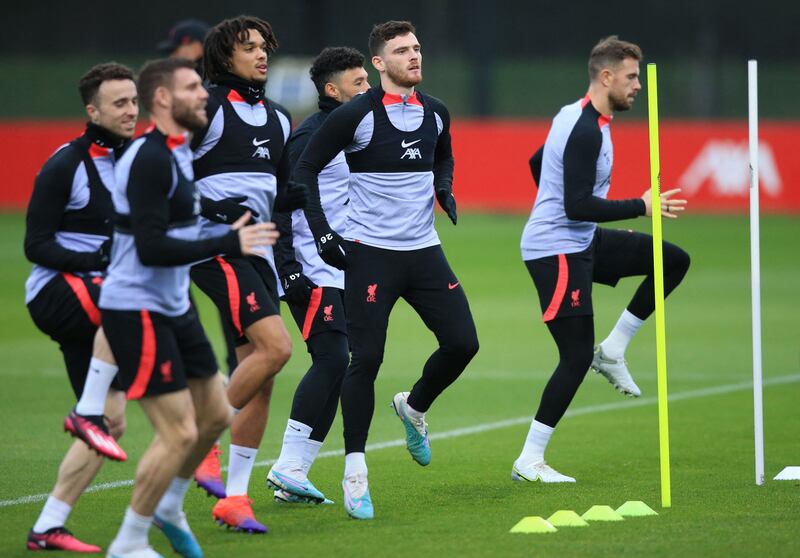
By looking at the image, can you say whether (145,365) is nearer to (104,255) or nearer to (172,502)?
(172,502)

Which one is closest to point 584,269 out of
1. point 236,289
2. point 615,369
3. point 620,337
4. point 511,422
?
point 620,337

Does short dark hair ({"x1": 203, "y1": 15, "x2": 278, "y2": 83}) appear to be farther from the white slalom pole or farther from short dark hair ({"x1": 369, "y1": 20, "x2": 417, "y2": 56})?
the white slalom pole

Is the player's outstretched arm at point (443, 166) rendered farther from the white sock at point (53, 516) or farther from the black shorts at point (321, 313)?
the white sock at point (53, 516)

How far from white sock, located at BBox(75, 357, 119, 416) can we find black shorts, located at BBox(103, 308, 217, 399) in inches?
13.9

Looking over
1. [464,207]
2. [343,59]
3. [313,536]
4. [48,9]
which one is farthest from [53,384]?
[48,9]

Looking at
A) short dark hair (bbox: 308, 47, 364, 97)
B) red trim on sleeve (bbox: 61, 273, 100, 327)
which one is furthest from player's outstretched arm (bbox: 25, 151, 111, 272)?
short dark hair (bbox: 308, 47, 364, 97)

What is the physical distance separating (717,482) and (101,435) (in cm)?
383

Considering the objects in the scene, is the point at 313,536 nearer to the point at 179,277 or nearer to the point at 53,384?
the point at 179,277

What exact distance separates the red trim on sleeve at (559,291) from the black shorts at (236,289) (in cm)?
193

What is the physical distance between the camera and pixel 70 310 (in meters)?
6.90

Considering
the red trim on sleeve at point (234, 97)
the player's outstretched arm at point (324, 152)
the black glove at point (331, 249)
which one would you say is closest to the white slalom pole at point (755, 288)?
the player's outstretched arm at point (324, 152)

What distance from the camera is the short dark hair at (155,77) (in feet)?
20.3

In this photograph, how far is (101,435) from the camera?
6324 millimetres

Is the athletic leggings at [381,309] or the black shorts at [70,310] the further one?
the athletic leggings at [381,309]
